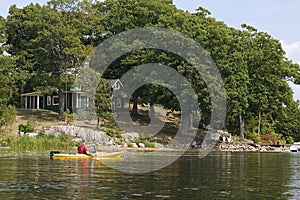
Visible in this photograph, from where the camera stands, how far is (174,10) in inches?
2990

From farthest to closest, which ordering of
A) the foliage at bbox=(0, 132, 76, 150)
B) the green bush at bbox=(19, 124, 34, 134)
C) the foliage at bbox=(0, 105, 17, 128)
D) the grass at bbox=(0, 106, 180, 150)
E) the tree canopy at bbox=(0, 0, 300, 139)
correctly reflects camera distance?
1. the tree canopy at bbox=(0, 0, 300, 139)
2. the foliage at bbox=(0, 105, 17, 128)
3. the green bush at bbox=(19, 124, 34, 134)
4. the grass at bbox=(0, 106, 180, 150)
5. the foliage at bbox=(0, 132, 76, 150)

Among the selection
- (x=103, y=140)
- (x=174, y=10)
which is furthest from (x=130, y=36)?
(x=103, y=140)

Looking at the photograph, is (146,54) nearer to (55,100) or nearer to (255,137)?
(55,100)

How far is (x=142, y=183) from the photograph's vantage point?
23734mm

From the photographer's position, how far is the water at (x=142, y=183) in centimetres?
2016

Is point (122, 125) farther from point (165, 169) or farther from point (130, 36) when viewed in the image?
point (165, 169)

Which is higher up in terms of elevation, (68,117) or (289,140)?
(68,117)

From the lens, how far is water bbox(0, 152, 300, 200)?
2016 cm

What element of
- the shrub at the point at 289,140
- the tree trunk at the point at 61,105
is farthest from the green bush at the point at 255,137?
the tree trunk at the point at 61,105

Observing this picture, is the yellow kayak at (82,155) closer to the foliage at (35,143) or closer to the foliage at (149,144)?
the foliage at (35,143)

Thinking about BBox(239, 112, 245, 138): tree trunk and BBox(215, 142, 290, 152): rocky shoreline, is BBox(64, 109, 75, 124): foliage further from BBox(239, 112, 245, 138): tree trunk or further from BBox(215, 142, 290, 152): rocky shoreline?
BBox(239, 112, 245, 138): tree trunk

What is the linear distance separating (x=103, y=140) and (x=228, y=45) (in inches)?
872

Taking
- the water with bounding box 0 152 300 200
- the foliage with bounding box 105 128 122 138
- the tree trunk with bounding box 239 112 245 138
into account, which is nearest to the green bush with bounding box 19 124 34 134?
the foliage with bounding box 105 128 122 138

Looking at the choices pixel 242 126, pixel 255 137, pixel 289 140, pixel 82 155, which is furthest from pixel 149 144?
pixel 289 140
